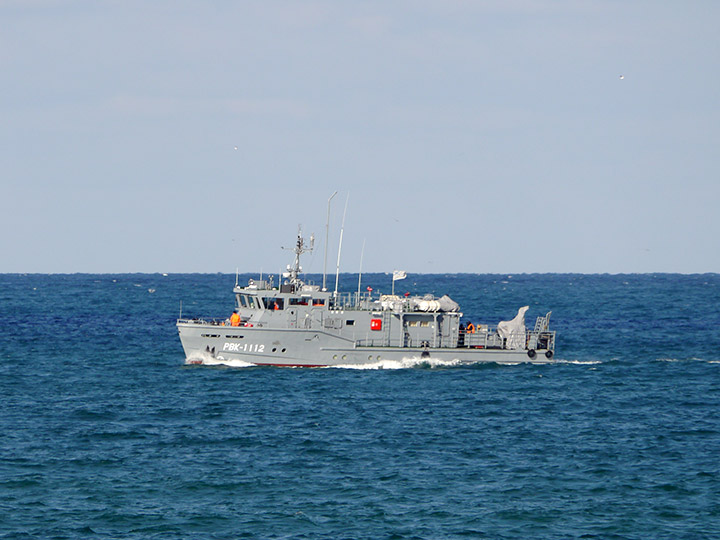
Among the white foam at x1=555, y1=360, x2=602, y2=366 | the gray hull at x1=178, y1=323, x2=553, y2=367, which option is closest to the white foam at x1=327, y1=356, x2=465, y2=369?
the gray hull at x1=178, y1=323, x2=553, y2=367

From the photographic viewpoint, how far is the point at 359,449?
130 ft

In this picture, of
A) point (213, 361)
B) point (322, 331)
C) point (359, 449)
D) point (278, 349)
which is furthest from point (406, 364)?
point (359, 449)

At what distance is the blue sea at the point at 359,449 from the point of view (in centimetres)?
3117

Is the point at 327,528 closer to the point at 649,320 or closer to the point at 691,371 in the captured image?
the point at 691,371

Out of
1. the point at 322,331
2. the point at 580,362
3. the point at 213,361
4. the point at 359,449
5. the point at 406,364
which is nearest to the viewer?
the point at 359,449

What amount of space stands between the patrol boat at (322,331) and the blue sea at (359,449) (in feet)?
2.99

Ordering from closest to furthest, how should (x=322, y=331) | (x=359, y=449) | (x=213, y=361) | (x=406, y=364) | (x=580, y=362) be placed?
(x=359, y=449)
(x=322, y=331)
(x=213, y=361)
(x=406, y=364)
(x=580, y=362)

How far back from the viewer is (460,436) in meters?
42.4

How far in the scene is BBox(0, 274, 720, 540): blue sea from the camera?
3117cm

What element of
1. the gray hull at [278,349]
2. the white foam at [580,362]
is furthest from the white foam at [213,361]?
the white foam at [580,362]

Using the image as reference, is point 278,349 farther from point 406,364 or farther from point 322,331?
point 406,364

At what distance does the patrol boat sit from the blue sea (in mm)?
912

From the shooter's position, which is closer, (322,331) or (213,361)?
(322,331)

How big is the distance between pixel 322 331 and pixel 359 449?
18.2 m
